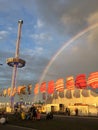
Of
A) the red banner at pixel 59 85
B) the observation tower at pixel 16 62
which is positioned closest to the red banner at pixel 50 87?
the red banner at pixel 59 85

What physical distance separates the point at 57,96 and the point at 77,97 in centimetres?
1775

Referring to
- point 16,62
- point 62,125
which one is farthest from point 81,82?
point 16,62

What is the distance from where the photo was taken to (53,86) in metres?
91.6

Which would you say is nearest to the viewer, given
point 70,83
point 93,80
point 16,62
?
point 93,80

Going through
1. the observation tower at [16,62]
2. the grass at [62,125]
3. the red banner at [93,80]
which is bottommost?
the grass at [62,125]

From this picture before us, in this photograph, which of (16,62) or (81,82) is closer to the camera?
(81,82)

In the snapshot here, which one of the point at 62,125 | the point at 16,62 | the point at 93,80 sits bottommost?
the point at 62,125

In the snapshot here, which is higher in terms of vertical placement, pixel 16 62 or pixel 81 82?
pixel 16 62

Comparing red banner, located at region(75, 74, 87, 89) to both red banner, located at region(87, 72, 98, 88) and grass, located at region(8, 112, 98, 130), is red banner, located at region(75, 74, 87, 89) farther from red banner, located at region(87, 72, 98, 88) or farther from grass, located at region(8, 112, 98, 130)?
grass, located at region(8, 112, 98, 130)

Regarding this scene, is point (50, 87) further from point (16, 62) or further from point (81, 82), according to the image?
point (16, 62)

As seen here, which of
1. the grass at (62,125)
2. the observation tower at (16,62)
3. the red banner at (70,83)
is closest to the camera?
the grass at (62,125)

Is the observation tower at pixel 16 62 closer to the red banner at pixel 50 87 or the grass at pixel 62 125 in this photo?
the red banner at pixel 50 87

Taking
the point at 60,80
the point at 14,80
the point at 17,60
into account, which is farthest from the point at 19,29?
the point at 60,80

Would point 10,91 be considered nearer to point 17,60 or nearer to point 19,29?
point 17,60
